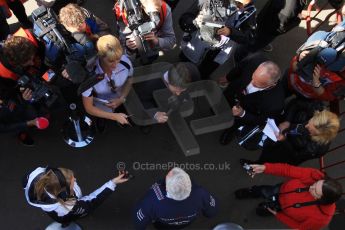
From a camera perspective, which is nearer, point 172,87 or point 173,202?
point 173,202

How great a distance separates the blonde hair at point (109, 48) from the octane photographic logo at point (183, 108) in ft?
2.73

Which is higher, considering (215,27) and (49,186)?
(215,27)

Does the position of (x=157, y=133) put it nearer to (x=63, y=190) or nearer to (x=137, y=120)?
(x=137, y=120)

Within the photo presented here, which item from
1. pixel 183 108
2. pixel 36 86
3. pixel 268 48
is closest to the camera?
pixel 36 86

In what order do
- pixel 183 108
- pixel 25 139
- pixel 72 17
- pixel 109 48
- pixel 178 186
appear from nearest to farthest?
pixel 178 186, pixel 109 48, pixel 72 17, pixel 183 108, pixel 25 139

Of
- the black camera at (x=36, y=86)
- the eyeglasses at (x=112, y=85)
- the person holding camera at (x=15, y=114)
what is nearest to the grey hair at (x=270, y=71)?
the eyeglasses at (x=112, y=85)

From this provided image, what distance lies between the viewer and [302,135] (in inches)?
156

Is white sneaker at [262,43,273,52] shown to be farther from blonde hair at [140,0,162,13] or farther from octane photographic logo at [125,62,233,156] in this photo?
blonde hair at [140,0,162,13]

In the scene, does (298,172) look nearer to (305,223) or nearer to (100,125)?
(305,223)

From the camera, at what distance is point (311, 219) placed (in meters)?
3.56

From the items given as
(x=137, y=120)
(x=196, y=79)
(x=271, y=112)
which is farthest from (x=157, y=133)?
(x=271, y=112)

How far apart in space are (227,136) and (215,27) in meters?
1.51

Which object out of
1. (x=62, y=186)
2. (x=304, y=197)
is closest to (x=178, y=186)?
(x=62, y=186)

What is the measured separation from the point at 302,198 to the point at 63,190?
2.20 m
